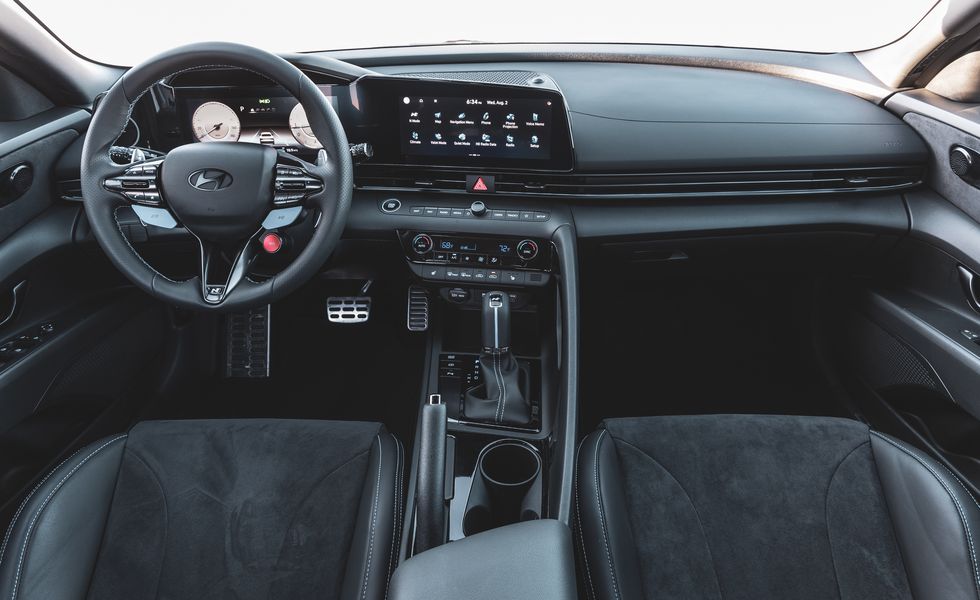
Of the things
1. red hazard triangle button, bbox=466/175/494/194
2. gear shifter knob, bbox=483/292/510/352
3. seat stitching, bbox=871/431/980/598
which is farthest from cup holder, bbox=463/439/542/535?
seat stitching, bbox=871/431/980/598

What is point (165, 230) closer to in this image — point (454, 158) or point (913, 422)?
point (454, 158)

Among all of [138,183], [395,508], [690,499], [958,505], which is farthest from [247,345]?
[958,505]

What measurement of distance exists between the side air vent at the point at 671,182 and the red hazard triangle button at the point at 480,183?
0.06 ft

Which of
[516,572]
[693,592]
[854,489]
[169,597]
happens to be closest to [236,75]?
[169,597]

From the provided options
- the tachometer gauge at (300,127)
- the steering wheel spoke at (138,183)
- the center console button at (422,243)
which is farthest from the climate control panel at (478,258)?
the steering wheel spoke at (138,183)

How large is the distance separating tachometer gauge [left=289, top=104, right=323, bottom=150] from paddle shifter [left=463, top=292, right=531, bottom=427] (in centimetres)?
68

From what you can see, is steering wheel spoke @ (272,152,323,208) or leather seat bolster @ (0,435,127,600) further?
steering wheel spoke @ (272,152,323,208)

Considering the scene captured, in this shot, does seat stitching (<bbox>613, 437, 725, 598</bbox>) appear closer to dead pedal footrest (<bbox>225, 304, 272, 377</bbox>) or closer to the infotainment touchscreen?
the infotainment touchscreen

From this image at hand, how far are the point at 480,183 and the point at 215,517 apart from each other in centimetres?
110

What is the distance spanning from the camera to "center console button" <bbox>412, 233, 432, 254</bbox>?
189 cm

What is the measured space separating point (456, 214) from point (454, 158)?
0.52ft

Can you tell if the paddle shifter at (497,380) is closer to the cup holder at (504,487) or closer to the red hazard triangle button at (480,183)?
the cup holder at (504,487)

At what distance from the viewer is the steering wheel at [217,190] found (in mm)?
1429

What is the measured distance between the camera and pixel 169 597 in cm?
128
